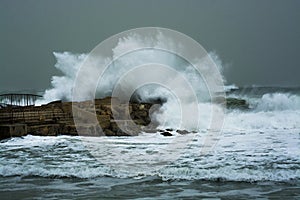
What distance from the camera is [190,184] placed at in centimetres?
716

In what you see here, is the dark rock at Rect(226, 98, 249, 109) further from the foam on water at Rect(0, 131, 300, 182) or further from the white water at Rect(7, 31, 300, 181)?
the foam on water at Rect(0, 131, 300, 182)

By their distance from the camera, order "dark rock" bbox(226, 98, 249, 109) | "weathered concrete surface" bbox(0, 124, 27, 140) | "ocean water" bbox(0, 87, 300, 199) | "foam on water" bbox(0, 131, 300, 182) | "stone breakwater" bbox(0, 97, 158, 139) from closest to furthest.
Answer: "ocean water" bbox(0, 87, 300, 199) → "foam on water" bbox(0, 131, 300, 182) → "weathered concrete surface" bbox(0, 124, 27, 140) → "stone breakwater" bbox(0, 97, 158, 139) → "dark rock" bbox(226, 98, 249, 109)

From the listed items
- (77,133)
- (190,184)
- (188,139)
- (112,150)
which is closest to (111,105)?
(77,133)

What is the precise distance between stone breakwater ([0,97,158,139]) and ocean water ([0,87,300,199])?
599mm

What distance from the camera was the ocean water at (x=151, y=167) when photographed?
21.9 feet

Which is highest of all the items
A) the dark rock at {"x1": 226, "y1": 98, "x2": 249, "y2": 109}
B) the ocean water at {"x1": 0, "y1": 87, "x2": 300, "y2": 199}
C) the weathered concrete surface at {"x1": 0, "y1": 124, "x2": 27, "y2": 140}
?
the dark rock at {"x1": 226, "y1": 98, "x2": 249, "y2": 109}

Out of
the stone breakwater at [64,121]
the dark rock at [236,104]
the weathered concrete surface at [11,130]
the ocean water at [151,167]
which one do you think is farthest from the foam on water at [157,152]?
the dark rock at [236,104]

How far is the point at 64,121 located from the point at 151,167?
7567 millimetres

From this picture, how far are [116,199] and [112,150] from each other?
481cm

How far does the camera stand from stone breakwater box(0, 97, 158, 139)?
46.9ft

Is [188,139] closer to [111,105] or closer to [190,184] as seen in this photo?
[111,105]

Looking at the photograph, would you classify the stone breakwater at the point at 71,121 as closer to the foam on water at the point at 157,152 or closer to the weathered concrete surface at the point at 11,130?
the weathered concrete surface at the point at 11,130

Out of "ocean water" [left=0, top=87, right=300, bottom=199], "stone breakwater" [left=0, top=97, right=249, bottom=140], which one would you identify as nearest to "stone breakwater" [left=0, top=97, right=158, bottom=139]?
"stone breakwater" [left=0, top=97, right=249, bottom=140]

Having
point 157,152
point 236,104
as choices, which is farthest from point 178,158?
point 236,104
